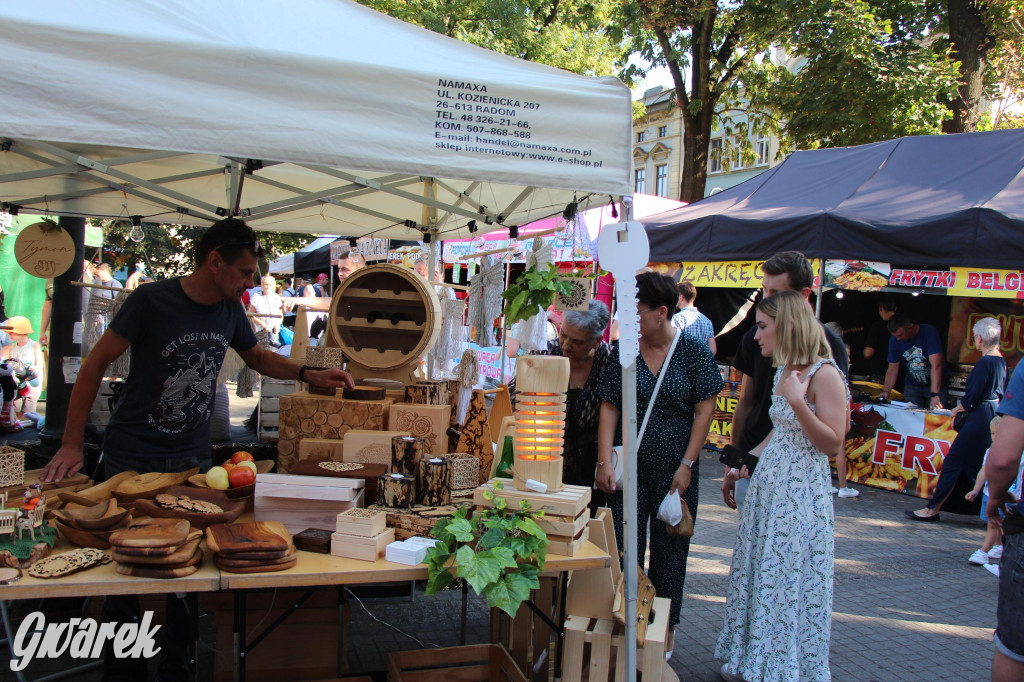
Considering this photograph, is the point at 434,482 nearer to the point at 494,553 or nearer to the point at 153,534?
the point at 494,553

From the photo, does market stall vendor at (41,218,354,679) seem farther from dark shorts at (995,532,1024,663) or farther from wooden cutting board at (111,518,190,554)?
dark shorts at (995,532,1024,663)

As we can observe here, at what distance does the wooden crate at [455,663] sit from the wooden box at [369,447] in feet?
2.39

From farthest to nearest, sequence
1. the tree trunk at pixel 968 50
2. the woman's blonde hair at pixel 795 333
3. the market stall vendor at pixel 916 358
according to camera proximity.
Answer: the tree trunk at pixel 968 50
the market stall vendor at pixel 916 358
the woman's blonde hair at pixel 795 333

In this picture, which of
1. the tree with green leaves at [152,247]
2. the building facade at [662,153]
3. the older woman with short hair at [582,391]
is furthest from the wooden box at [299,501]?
the building facade at [662,153]

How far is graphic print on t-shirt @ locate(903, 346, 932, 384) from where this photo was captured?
285 inches

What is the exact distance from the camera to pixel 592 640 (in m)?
2.47

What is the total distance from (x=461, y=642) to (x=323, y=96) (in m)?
2.57

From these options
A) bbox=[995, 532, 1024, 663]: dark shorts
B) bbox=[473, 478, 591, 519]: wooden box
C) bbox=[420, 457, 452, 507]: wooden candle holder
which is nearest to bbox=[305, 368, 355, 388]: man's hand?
bbox=[420, 457, 452, 507]: wooden candle holder

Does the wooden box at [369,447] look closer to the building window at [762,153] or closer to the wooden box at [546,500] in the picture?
the wooden box at [546,500]

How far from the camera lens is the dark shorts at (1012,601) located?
7.52 ft

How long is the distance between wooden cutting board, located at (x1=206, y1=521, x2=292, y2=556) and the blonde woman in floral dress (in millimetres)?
1881

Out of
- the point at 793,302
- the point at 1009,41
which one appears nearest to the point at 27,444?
the point at 793,302

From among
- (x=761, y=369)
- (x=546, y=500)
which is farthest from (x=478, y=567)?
(x=761, y=369)

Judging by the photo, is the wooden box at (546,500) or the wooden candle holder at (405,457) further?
the wooden candle holder at (405,457)
